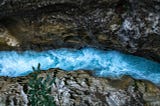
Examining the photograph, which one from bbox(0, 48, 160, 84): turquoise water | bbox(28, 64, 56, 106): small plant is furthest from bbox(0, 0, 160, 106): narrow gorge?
bbox(28, 64, 56, 106): small plant

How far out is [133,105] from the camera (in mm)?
5480

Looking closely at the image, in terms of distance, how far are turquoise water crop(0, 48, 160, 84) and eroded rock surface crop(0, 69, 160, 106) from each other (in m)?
0.47

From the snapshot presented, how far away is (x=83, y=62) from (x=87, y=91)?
129 centimetres

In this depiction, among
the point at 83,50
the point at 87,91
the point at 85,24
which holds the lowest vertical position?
the point at 87,91

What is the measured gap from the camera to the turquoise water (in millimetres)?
6539

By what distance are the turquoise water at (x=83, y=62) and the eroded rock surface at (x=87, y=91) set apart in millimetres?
467

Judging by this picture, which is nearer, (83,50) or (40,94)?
(40,94)

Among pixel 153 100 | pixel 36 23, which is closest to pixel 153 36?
pixel 153 100

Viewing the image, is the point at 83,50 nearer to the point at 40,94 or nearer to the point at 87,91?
the point at 87,91

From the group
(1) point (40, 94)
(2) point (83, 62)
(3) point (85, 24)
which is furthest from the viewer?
(2) point (83, 62)

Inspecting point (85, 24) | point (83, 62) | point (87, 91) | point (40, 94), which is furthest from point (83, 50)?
point (40, 94)

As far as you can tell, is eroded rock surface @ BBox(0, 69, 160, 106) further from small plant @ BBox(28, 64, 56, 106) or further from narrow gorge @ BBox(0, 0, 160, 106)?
small plant @ BBox(28, 64, 56, 106)

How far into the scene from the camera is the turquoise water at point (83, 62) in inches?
257

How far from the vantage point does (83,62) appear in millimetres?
6828
